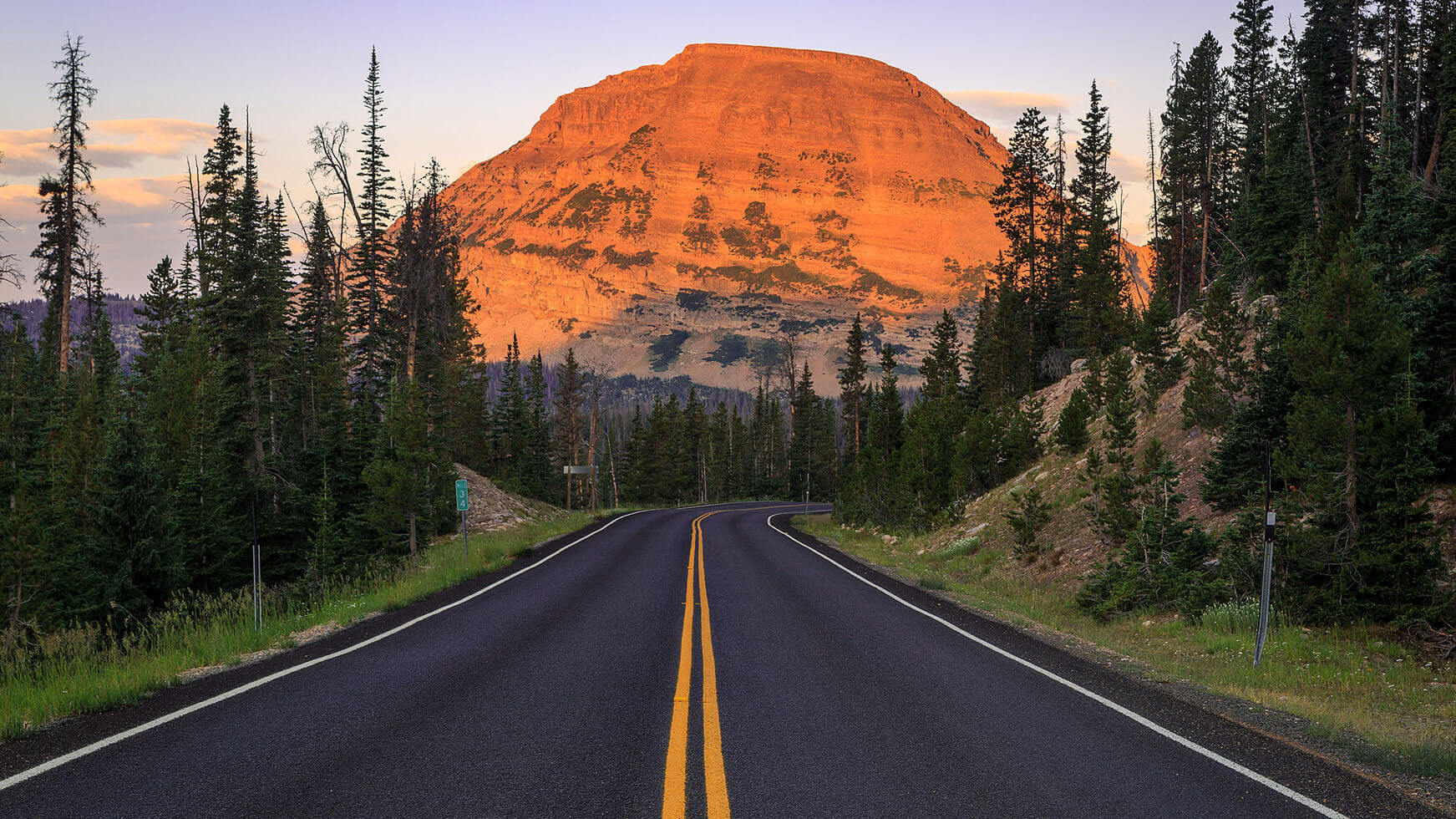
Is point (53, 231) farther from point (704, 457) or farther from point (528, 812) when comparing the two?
point (704, 457)

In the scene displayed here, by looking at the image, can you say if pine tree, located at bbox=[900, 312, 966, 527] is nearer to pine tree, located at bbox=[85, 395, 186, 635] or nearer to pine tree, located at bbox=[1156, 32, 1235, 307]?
pine tree, located at bbox=[1156, 32, 1235, 307]

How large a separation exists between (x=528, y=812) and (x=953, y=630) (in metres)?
8.22

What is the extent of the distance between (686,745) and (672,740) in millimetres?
181

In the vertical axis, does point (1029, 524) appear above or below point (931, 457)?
below

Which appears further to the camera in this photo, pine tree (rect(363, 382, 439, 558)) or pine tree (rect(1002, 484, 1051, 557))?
pine tree (rect(363, 382, 439, 558))

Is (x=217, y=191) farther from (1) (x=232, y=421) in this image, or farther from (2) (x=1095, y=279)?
(2) (x=1095, y=279)

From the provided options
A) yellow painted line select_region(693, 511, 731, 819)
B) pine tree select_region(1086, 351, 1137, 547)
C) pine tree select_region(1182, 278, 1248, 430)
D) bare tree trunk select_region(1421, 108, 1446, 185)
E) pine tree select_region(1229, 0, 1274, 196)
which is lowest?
yellow painted line select_region(693, 511, 731, 819)

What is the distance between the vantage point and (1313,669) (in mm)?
9375

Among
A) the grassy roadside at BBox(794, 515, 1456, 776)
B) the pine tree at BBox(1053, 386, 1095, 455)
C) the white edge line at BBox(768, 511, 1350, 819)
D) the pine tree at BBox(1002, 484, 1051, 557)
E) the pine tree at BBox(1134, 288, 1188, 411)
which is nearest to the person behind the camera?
the white edge line at BBox(768, 511, 1350, 819)

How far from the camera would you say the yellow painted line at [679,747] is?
15.2ft

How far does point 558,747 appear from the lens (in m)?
5.71

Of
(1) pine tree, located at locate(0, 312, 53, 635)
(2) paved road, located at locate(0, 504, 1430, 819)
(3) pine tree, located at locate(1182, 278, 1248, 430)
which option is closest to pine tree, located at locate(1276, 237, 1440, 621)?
(2) paved road, located at locate(0, 504, 1430, 819)

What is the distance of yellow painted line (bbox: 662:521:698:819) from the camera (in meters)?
4.63

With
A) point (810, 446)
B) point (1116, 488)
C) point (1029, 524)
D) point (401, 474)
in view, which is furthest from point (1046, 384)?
Answer: point (810, 446)
